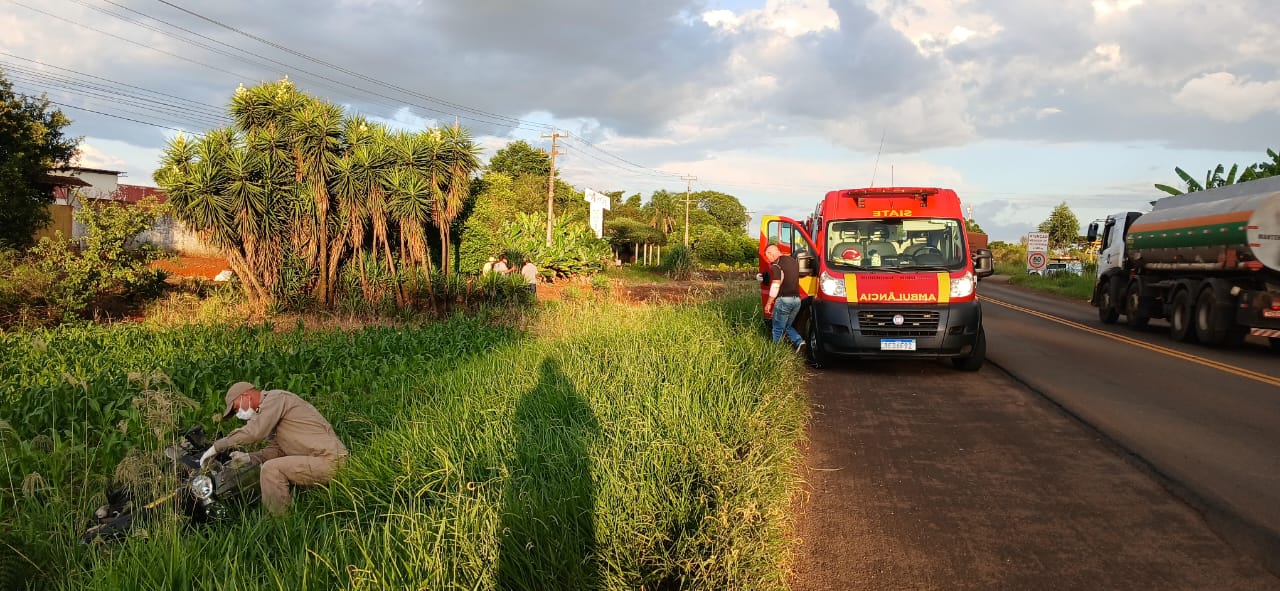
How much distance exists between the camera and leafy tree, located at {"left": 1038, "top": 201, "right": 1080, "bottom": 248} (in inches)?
2606

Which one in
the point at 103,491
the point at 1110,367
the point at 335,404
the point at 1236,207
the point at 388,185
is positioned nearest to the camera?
the point at 103,491

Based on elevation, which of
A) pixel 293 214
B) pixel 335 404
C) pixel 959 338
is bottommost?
pixel 335 404

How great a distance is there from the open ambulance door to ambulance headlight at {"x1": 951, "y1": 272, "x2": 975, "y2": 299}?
5.88 ft

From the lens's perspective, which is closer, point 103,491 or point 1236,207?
point 103,491

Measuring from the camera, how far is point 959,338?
388 inches

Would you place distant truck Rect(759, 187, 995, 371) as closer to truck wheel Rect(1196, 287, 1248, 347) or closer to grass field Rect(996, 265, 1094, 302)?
truck wheel Rect(1196, 287, 1248, 347)

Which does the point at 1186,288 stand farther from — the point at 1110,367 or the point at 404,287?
the point at 404,287

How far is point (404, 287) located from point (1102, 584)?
15537mm

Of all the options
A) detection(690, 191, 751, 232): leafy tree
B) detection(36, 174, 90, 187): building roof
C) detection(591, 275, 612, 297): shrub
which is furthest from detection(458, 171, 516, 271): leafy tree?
detection(690, 191, 751, 232): leafy tree

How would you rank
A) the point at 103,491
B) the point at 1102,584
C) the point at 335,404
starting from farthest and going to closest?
the point at 335,404, the point at 103,491, the point at 1102,584

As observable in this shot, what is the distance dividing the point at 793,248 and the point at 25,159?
2214 cm

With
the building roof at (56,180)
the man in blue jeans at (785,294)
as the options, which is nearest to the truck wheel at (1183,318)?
the man in blue jeans at (785,294)

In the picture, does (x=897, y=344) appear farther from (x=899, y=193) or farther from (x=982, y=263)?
(x=899, y=193)

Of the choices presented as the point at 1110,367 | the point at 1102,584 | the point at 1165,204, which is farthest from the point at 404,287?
the point at 1165,204
